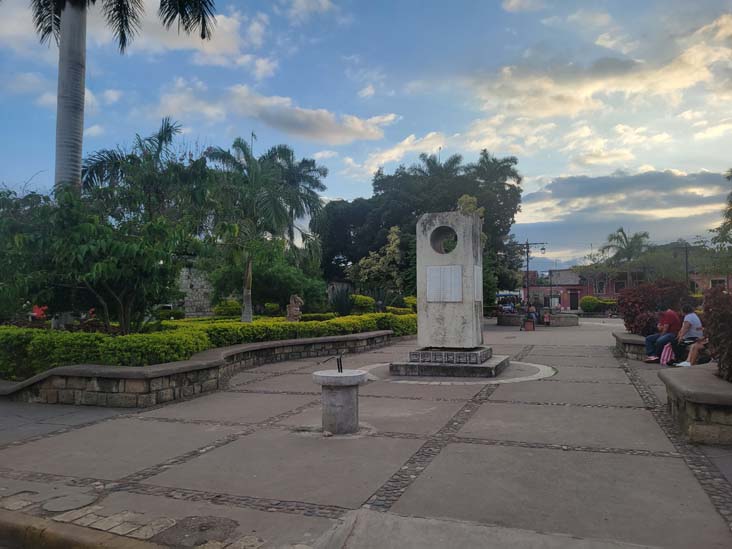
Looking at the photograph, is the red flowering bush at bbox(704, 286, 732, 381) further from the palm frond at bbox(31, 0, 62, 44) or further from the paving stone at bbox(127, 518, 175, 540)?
the palm frond at bbox(31, 0, 62, 44)

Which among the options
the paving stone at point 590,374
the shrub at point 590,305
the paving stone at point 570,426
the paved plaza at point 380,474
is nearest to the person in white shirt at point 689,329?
the paving stone at point 590,374

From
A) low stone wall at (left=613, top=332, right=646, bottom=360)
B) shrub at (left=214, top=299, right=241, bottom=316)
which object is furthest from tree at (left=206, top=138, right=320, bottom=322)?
low stone wall at (left=613, top=332, right=646, bottom=360)

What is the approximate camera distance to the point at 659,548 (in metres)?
3.10

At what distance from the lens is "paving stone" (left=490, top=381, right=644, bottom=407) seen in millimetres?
7570

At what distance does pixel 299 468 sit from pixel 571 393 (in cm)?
498

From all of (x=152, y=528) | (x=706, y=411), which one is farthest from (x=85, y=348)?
(x=706, y=411)

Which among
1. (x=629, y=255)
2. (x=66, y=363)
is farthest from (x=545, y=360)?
(x=629, y=255)

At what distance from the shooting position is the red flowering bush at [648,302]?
522 inches

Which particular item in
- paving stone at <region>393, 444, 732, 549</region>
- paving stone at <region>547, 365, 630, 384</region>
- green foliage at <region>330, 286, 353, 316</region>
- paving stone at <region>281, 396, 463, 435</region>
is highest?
green foliage at <region>330, 286, 353, 316</region>

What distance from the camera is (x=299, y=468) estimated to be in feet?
15.5

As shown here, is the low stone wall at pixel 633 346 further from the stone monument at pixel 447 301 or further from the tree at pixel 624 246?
the tree at pixel 624 246

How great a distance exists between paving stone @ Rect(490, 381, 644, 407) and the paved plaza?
75 millimetres

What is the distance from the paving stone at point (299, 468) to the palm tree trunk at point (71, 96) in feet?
26.5

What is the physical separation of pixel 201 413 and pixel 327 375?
7.45 feet
